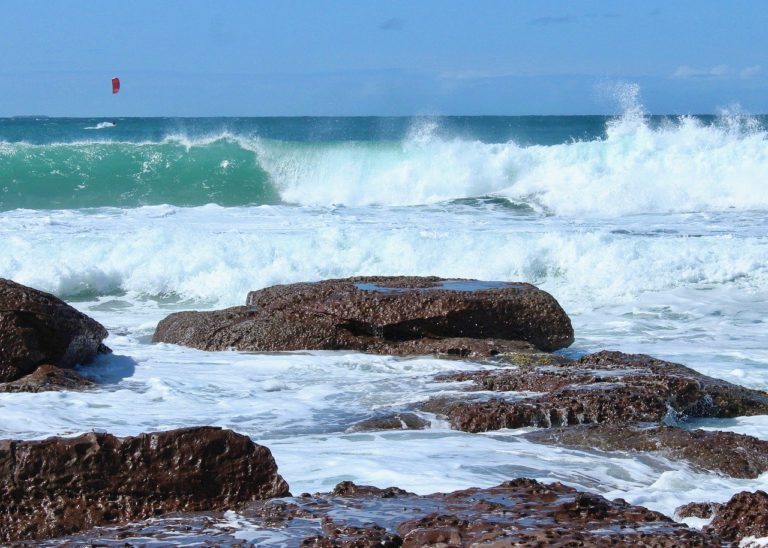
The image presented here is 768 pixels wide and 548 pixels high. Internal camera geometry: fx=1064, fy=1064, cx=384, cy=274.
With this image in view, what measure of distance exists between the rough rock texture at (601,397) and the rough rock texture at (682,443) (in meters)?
0.25

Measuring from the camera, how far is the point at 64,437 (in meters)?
3.72

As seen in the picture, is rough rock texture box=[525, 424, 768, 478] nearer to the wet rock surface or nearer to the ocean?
the ocean

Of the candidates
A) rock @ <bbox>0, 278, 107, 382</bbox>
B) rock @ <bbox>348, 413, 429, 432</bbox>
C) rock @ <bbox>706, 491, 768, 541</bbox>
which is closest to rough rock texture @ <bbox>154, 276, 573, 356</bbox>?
rock @ <bbox>0, 278, 107, 382</bbox>

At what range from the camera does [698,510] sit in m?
3.75

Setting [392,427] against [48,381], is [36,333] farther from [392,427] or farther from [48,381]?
[392,427]

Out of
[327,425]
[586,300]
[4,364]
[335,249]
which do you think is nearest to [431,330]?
[327,425]

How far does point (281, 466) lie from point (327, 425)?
1051 millimetres

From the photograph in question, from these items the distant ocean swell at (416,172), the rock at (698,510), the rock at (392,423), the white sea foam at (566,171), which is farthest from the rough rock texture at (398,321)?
the distant ocean swell at (416,172)

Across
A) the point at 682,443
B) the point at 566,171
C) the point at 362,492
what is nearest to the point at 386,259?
the point at 682,443

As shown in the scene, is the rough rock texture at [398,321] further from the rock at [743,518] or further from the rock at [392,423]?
the rock at [743,518]

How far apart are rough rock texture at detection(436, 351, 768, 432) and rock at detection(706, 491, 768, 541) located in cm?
229

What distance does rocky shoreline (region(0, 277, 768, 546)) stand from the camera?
328cm

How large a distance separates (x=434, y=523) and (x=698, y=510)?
109 cm

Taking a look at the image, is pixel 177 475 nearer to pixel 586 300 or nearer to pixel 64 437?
pixel 64 437
